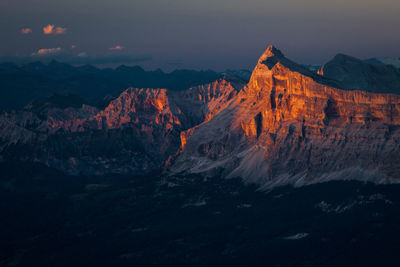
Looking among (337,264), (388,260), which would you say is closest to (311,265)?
(337,264)

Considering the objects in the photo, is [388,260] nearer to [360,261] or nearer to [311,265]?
[360,261]

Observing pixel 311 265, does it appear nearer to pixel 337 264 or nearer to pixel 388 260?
pixel 337 264

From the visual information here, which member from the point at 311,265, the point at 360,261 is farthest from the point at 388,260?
the point at 311,265
